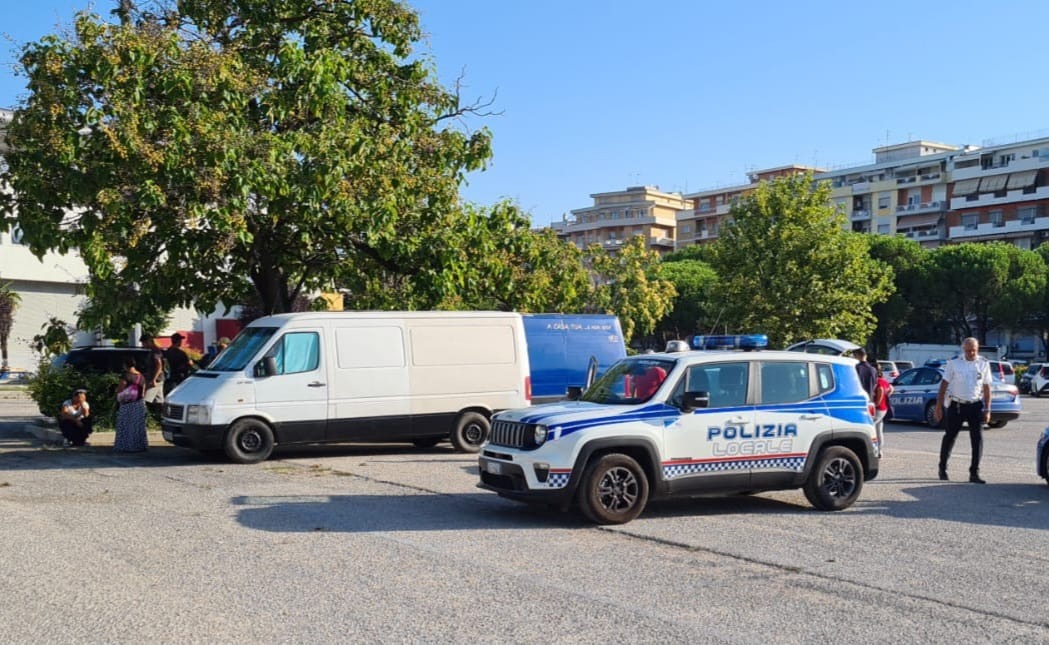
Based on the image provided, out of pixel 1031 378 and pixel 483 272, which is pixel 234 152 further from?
pixel 1031 378

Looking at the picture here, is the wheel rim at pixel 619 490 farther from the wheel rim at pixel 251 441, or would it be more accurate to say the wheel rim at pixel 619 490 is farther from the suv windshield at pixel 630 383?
the wheel rim at pixel 251 441

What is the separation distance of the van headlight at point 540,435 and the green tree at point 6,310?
44.5 m

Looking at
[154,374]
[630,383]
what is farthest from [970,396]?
[154,374]

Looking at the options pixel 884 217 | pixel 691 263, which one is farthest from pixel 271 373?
pixel 884 217

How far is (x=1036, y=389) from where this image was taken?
44.5m

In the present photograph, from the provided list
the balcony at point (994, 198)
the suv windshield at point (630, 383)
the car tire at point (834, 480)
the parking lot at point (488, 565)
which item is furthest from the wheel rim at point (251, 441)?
the balcony at point (994, 198)

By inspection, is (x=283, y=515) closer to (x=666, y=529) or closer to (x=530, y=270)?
(x=666, y=529)

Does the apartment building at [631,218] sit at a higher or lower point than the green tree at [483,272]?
higher

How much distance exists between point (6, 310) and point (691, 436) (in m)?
47.1

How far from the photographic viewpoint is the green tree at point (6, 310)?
4762 centimetres

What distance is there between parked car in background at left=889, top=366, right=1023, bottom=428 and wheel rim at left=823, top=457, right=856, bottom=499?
13.2 metres

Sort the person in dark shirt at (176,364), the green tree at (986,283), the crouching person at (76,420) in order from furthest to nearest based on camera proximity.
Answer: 1. the green tree at (986,283)
2. the person in dark shirt at (176,364)
3. the crouching person at (76,420)

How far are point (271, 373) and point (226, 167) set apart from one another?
10.2ft

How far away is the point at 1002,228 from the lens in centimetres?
8894
